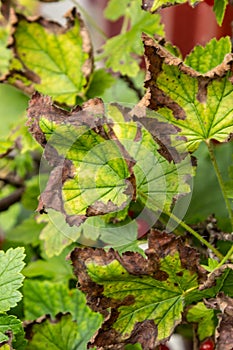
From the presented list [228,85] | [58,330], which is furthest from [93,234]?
[228,85]

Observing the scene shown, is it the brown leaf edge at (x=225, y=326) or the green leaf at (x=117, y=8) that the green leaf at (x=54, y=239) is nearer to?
the brown leaf edge at (x=225, y=326)

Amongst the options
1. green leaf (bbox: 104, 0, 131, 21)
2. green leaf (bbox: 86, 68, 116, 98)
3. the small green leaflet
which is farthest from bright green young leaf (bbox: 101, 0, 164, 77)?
the small green leaflet

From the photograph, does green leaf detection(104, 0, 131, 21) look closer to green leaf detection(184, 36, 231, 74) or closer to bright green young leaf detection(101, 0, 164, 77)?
bright green young leaf detection(101, 0, 164, 77)

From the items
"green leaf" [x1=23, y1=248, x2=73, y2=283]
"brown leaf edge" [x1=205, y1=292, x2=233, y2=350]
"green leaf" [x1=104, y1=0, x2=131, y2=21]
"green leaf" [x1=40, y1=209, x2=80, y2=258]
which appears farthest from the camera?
"green leaf" [x1=104, y1=0, x2=131, y2=21]

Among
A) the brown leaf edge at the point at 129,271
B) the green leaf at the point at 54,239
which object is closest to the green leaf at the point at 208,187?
the green leaf at the point at 54,239

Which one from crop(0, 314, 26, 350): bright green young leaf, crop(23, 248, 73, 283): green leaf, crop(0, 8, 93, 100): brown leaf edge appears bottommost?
crop(23, 248, 73, 283): green leaf

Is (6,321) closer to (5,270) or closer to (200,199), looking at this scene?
(5,270)

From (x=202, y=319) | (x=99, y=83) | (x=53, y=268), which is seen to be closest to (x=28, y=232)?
(x=53, y=268)

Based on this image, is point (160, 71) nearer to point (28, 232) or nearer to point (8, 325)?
point (8, 325)
